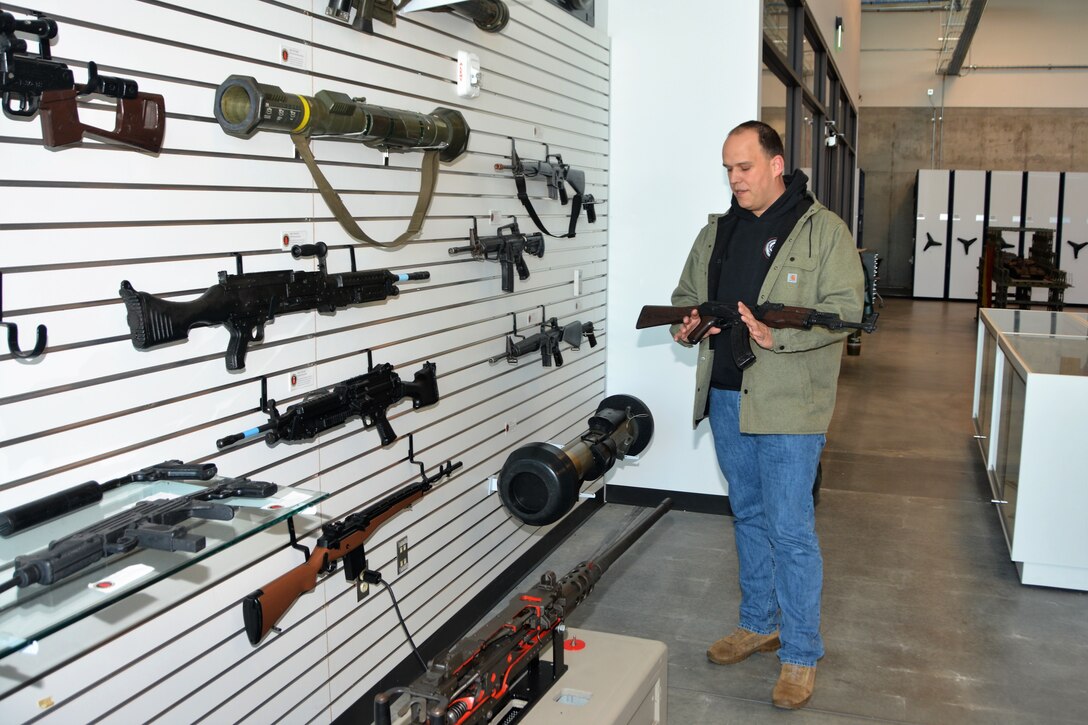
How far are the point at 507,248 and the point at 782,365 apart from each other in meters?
1.27

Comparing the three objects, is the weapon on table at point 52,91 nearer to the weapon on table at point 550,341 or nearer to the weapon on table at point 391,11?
the weapon on table at point 391,11

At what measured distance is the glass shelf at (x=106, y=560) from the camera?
129cm

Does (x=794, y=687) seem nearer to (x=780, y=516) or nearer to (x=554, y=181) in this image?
(x=780, y=516)

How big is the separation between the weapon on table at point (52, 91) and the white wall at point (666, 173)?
11.7 feet

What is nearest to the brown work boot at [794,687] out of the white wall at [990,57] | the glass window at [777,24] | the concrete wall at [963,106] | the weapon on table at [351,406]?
the weapon on table at [351,406]

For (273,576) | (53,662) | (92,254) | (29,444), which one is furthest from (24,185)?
(273,576)

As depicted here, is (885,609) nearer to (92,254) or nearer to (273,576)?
(273,576)

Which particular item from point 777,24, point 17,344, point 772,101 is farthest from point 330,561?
point 777,24

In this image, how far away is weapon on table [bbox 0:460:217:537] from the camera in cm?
163

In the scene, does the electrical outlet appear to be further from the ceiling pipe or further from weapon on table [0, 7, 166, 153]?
the ceiling pipe

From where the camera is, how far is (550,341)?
431cm

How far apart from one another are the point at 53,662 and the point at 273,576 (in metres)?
1.35

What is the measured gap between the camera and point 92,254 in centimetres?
199

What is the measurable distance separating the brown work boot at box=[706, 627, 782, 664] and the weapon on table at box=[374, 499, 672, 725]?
107cm
